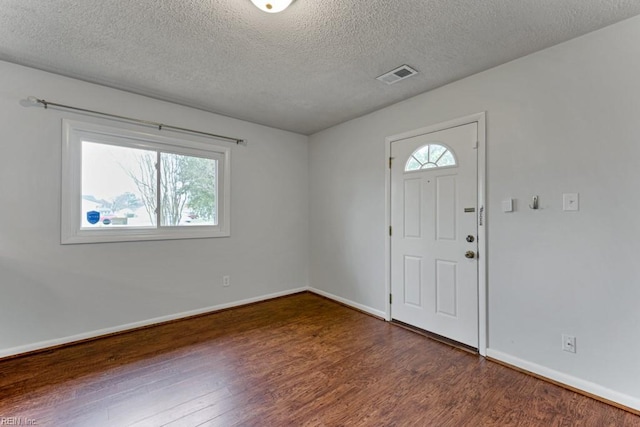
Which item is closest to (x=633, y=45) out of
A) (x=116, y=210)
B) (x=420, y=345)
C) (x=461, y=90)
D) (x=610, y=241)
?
(x=461, y=90)

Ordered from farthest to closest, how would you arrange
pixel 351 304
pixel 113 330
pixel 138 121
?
pixel 351 304 → pixel 138 121 → pixel 113 330

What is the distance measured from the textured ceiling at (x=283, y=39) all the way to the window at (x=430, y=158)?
1.98 feet

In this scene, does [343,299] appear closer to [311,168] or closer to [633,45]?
[311,168]

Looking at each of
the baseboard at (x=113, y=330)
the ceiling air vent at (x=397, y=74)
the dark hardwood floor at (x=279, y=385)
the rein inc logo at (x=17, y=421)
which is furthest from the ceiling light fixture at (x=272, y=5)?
the baseboard at (x=113, y=330)

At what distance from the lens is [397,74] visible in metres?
2.56

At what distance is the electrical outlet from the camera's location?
2.03 m

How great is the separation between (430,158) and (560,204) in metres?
1.16

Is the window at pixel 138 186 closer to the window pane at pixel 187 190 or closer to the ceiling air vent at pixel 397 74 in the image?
the window pane at pixel 187 190

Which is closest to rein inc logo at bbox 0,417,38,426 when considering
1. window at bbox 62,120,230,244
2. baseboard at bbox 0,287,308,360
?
baseboard at bbox 0,287,308,360

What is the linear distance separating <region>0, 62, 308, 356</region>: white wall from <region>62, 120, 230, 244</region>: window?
0.36ft

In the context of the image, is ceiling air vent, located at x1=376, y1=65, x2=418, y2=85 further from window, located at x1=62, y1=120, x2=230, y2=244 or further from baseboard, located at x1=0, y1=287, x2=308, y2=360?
baseboard, located at x1=0, y1=287, x2=308, y2=360

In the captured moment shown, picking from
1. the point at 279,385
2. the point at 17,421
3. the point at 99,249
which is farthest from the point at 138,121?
the point at 279,385

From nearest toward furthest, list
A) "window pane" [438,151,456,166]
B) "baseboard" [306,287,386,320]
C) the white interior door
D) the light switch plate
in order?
1. the light switch plate
2. the white interior door
3. "window pane" [438,151,456,166]
4. "baseboard" [306,287,386,320]

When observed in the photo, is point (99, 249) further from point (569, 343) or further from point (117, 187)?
point (569, 343)
